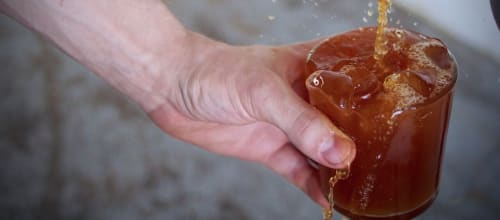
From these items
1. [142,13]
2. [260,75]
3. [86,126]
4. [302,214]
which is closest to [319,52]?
[260,75]

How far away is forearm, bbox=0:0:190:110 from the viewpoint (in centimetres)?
85

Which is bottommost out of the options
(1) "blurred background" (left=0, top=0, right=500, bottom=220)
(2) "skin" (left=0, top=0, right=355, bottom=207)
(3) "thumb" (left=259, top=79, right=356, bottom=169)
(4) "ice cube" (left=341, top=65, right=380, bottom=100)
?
(1) "blurred background" (left=0, top=0, right=500, bottom=220)

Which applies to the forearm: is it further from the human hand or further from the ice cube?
the ice cube

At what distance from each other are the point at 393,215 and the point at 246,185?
40cm

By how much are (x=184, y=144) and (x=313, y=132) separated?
50 cm

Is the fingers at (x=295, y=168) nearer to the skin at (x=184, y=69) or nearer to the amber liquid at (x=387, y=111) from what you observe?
the skin at (x=184, y=69)

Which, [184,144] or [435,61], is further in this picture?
[184,144]

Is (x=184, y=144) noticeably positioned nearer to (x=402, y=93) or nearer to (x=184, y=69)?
(x=184, y=69)

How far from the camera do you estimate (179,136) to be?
3.08 feet

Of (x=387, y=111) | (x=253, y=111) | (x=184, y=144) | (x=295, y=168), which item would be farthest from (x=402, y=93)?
(x=184, y=144)

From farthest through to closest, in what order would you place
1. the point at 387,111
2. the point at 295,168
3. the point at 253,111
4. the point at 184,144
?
the point at 184,144, the point at 295,168, the point at 253,111, the point at 387,111

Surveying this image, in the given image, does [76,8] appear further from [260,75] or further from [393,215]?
[393,215]

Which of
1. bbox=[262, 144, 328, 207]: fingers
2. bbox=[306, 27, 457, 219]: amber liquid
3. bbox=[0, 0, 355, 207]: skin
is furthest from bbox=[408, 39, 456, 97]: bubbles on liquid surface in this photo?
bbox=[262, 144, 328, 207]: fingers

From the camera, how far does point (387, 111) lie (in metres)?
0.63
